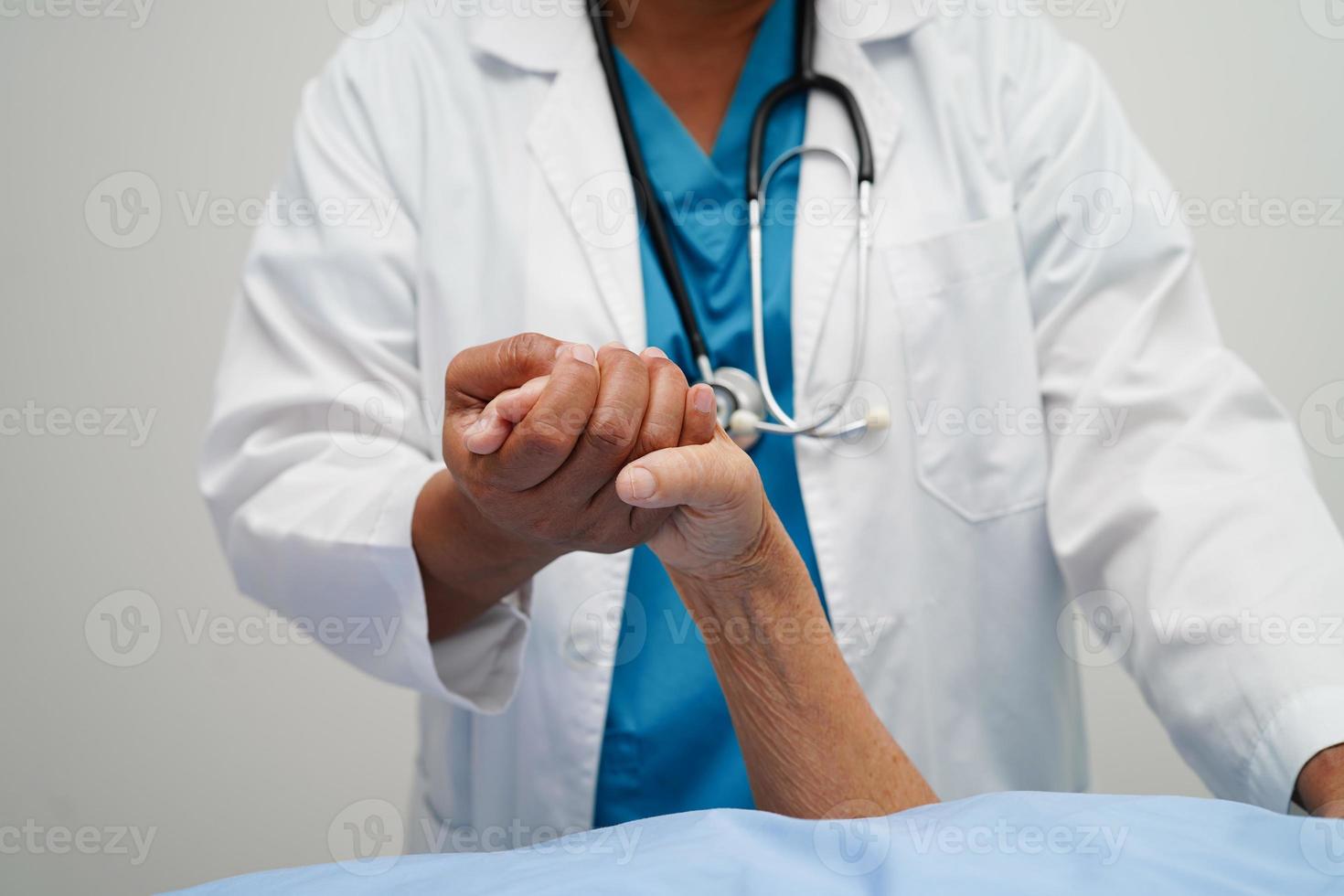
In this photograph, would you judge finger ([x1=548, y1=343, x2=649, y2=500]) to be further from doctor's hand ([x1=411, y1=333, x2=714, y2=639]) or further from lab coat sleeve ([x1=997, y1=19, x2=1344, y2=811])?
lab coat sleeve ([x1=997, y1=19, x2=1344, y2=811])

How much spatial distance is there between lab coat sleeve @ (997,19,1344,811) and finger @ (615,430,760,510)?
1.41 feet

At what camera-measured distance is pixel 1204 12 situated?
1.65 metres

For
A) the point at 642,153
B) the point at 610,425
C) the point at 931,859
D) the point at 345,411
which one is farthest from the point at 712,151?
the point at 931,859

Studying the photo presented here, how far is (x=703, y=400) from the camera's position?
2.36ft

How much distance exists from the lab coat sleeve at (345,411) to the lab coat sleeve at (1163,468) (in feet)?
1.78

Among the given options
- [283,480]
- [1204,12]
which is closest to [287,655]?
[283,480]

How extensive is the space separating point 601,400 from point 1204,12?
55.9 inches

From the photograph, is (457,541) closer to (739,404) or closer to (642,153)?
(739,404)

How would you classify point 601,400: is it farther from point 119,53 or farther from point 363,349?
point 119,53

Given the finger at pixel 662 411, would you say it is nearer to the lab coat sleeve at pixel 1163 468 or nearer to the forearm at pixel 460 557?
the forearm at pixel 460 557

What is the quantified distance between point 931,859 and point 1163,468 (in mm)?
491

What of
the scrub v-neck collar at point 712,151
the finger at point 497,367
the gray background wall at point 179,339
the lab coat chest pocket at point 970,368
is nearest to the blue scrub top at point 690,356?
the scrub v-neck collar at point 712,151

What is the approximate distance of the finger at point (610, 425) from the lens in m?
0.67

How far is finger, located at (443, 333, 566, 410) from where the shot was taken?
702mm
